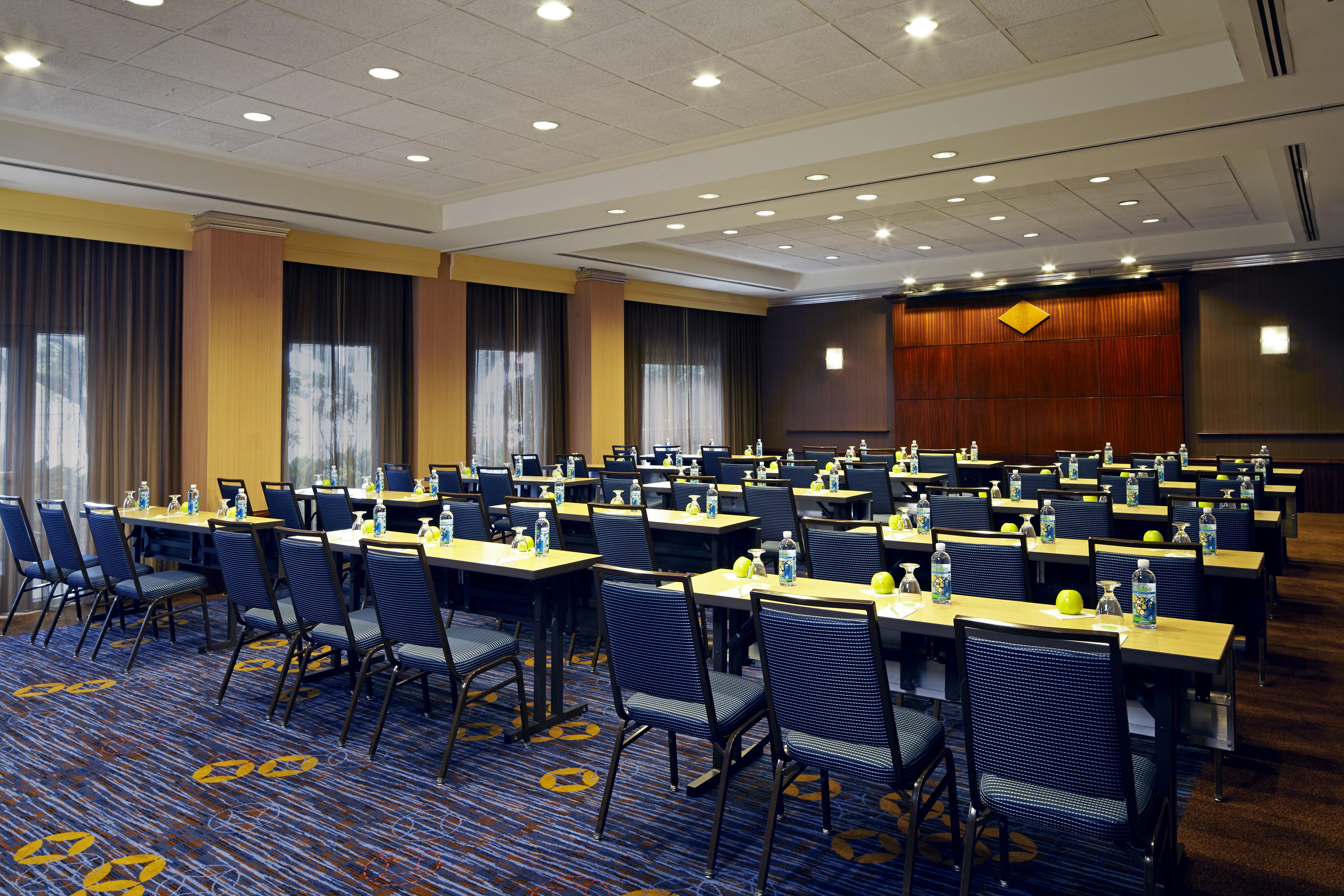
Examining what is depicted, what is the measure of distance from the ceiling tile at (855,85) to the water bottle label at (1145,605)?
3899 millimetres

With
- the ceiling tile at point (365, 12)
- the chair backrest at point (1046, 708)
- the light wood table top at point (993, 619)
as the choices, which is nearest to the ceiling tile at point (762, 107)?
the ceiling tile at point (365, 12)

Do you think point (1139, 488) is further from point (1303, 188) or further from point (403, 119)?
point (403, 119)

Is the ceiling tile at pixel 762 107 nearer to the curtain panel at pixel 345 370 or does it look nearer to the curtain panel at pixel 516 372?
the curtain panel at pixel 345 370

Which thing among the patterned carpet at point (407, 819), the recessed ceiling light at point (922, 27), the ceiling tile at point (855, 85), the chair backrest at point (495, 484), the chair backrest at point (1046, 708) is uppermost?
the ceiling tile at point (855, 85)

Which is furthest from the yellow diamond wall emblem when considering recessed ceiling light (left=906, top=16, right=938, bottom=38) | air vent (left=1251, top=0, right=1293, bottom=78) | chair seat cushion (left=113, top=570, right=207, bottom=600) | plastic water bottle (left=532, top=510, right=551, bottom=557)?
chair seat cushion (left=113, top=570, right=207, bottom=600)

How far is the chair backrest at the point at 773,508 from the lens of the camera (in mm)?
6793

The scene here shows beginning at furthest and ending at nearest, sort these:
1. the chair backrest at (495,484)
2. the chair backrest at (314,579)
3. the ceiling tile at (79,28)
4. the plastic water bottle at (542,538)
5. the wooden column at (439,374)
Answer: the wooden column at (439,374) → the chair backrest at (495,484) → the ceiling tile at (79,28) → the plastic water bottle at (542,538) → the chair backrest at (314,579)

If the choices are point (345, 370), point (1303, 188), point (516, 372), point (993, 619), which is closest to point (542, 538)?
point (993, 619)

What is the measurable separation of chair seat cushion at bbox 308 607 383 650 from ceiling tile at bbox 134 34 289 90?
3413 mm

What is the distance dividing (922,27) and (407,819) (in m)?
4.85

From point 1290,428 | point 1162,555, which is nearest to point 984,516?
point 1162,555

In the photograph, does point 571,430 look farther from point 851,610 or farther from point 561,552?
point 851,610

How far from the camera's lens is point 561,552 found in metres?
4.68

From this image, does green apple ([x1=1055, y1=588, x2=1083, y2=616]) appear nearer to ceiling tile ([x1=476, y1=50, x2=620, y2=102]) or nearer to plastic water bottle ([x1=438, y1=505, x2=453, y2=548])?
plastic water bottle ([x1=438, y1=505, x2=453, y2=548])
